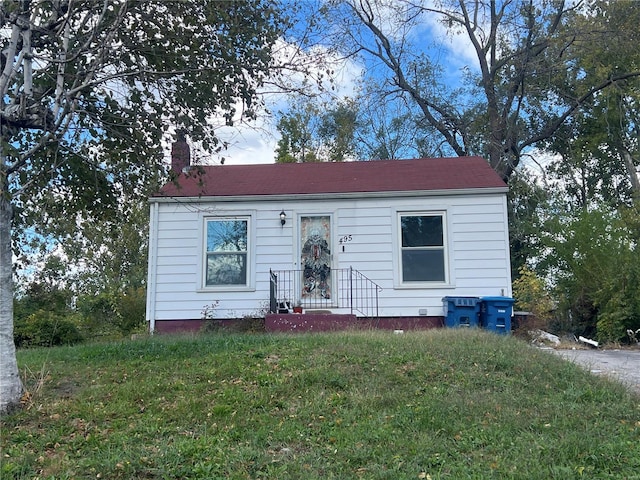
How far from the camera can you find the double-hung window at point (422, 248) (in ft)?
35.1

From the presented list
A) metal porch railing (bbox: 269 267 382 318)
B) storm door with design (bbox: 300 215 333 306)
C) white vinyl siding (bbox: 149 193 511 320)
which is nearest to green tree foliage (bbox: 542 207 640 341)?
white vinyl siding (bbox: 149 193 511 320)

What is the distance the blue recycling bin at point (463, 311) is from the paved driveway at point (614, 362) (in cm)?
180

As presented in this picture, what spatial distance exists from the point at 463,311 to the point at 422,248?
153 centimetres

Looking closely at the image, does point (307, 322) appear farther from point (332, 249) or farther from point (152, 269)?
point (152, 269)

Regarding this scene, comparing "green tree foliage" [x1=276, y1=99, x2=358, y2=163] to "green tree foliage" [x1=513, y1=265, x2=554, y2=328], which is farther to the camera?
"green tree foliage" [x1=276, y1=99, x2=358, y2=163]

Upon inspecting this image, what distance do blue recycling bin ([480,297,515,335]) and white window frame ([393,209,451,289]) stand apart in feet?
3.06

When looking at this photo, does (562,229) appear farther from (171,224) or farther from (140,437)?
(140,437)

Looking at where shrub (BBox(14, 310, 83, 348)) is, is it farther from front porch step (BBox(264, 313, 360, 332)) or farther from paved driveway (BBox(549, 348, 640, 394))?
paved driveway (BBox(549, 348, 640, 394))

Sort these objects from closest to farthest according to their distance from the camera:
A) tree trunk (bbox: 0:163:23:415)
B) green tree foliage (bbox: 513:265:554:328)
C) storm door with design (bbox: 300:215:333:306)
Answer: tree trunk (bbox: 0:163:23:415) < storm door with design (bbox: 300:215:333:306) < green tree foliage (bbox: 513:265:554:328)

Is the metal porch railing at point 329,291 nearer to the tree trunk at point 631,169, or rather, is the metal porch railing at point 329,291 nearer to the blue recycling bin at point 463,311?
the blue recycling bin at point 463,311

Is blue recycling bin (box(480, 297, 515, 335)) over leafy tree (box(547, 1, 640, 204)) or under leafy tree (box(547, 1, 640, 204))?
under

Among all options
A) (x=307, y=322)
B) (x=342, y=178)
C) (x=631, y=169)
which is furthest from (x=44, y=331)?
(x=631, y=169)

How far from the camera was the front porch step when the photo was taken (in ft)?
31.6

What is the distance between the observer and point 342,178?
11734 mm
